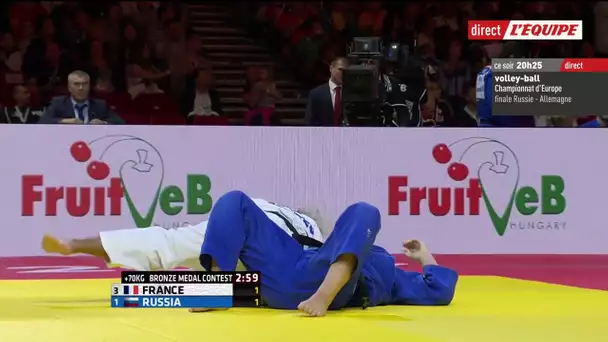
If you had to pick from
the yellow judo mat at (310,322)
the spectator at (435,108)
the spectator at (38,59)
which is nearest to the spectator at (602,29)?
the spectator at (435,108)

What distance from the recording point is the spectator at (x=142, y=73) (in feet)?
39.3

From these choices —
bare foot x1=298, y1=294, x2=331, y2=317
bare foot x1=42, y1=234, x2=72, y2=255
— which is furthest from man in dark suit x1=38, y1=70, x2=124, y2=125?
bare foot x1=298, y1=294, x2=331, y2=317

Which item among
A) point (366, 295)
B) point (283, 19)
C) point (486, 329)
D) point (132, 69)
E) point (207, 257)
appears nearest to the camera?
point (486, 329)

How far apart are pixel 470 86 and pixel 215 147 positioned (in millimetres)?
3831

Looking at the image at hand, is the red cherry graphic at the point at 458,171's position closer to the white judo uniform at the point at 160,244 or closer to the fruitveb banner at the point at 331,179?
the fruitveb banner at the point at 331,179

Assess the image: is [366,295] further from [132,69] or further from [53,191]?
[132,69]

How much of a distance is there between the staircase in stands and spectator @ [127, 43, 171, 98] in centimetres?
102

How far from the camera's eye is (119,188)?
8.40m

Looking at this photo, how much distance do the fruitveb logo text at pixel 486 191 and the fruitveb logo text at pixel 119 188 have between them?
1677 mm

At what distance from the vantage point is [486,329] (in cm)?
450

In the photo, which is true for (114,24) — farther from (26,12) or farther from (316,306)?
(316,306)

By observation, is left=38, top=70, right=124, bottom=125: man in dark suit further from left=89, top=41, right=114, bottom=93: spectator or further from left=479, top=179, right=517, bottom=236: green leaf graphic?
left=479, top=179, right=517, bottom=236: green leaf graphic

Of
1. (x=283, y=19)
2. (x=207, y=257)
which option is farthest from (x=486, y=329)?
(x=283, y=19)

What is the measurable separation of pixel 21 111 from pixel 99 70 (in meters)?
2.21
